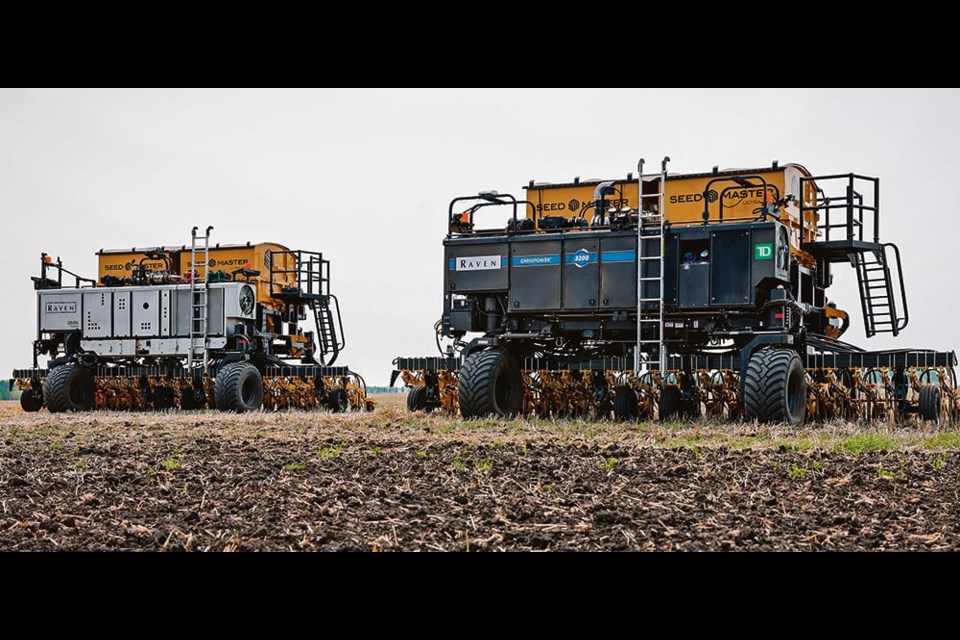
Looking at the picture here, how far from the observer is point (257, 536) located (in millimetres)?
6473

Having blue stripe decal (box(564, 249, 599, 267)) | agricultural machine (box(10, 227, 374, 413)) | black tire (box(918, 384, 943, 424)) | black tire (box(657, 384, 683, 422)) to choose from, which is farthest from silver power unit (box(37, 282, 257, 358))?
black tire (box(918, 384, 943, 424))

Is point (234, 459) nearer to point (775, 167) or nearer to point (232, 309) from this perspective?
point (775, 167)

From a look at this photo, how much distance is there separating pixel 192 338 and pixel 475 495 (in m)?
15.1

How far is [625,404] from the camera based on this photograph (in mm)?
15305

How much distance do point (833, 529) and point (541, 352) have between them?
1077cm

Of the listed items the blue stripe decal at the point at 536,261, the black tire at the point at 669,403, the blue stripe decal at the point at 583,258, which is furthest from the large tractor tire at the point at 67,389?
Result: the black tire at the point at 669,403

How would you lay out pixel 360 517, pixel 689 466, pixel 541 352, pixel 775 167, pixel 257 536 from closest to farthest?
pixel 257 536
pixel 360 517
pixel 689 466
pixel 775 167
pixel 541 352

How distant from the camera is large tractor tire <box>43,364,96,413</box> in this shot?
21.8 metres

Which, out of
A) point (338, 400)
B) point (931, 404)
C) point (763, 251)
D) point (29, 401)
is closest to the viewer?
point (763, 251)

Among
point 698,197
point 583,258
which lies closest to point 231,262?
point 583,258

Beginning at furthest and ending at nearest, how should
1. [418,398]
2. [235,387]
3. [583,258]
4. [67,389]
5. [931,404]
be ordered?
[67,389] < [235,387] < [418,398] < [583,258] < [931,404]

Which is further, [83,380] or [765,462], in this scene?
[83,380]

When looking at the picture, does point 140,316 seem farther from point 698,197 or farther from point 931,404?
Result: point 931,404

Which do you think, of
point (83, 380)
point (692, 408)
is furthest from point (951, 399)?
point (83, 380)
